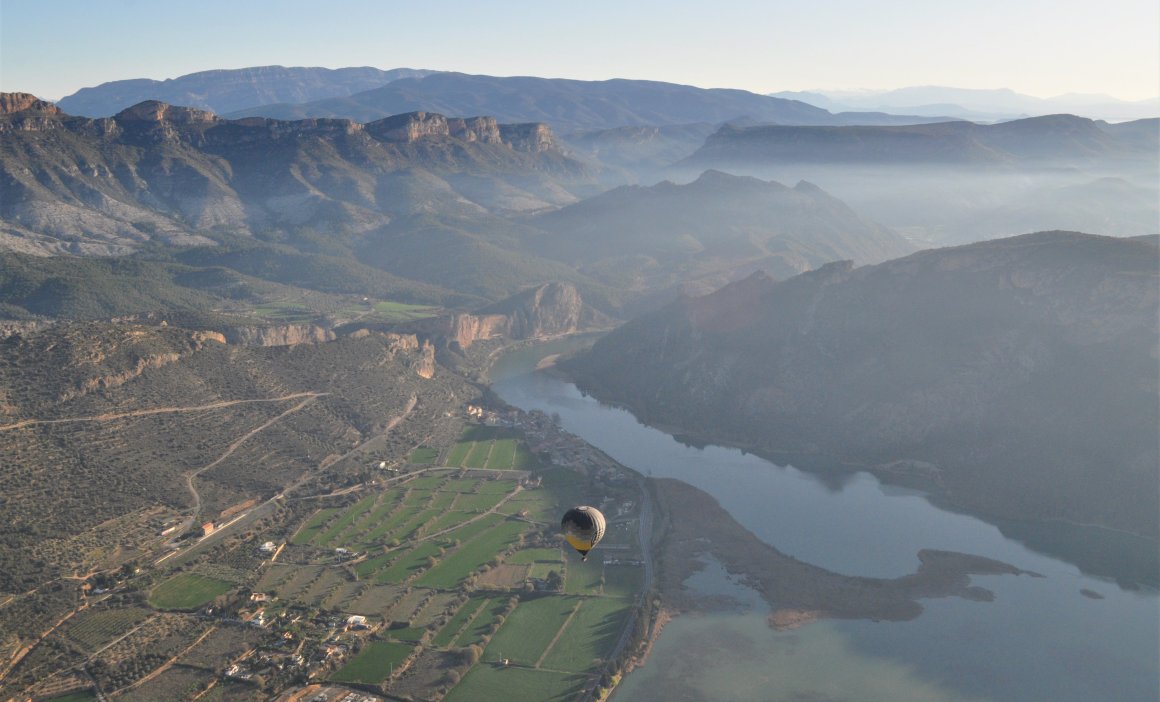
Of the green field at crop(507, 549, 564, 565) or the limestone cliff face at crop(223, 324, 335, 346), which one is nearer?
the green field at crop(507, 549, 564, 565)

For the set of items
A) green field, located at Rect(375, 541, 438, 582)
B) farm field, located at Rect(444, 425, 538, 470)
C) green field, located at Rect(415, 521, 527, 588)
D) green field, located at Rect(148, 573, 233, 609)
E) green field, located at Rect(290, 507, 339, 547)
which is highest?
green field, located at Rect(148, 573, 233, 609)

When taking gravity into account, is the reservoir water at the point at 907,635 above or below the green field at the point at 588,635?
below

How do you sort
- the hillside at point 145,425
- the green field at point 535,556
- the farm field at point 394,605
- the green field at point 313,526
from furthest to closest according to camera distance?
the green field at point 313,526
the green field at point 535,556
the hillside at point 145,425
the farm field at point 394,605

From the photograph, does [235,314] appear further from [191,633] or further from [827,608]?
[827,608]

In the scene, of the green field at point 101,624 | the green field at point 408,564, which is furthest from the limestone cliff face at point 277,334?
the green field at point 101,624

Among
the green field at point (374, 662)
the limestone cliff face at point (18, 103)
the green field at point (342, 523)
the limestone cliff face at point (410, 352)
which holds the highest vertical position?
the limestone cliff face at point (18, 103)

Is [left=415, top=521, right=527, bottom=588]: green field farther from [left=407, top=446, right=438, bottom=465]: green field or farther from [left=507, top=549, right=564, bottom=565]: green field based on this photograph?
[left=407, top=446, right=438, bottom=465]: green field

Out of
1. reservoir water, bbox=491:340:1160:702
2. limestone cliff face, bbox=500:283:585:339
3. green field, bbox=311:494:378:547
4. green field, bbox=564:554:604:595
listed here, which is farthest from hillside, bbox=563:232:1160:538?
green field, bbox=311:494:378:547

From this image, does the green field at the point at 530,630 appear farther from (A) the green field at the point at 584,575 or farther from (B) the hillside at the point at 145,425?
(B) the hillside at the point at 145,425
